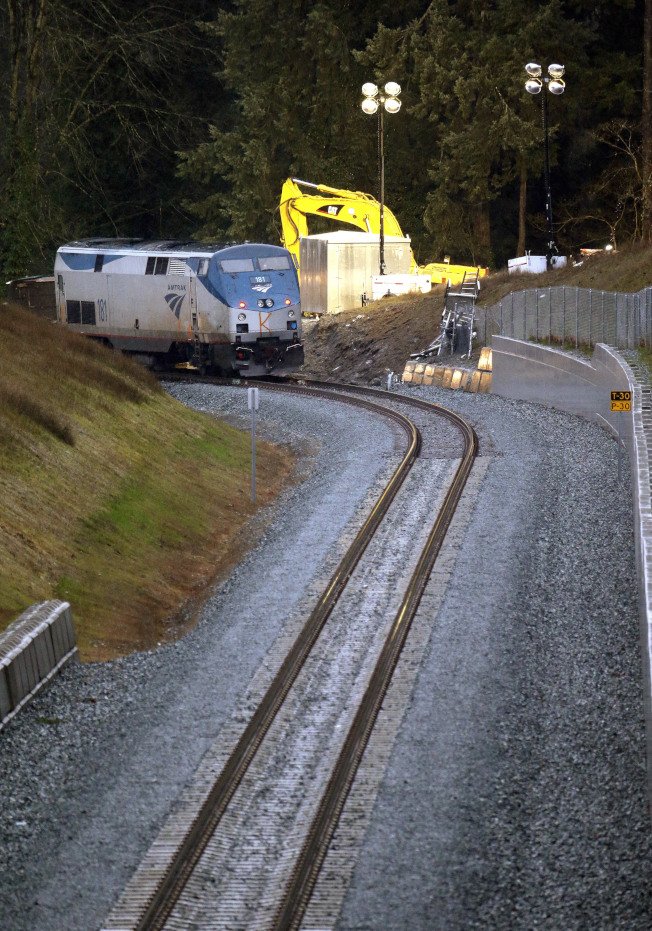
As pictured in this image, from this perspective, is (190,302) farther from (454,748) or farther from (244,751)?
(454,748)

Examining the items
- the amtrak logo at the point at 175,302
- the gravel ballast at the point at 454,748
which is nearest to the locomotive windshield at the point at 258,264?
the amtrak logo at the point at 175,302

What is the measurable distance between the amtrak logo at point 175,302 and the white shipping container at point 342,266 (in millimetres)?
10876

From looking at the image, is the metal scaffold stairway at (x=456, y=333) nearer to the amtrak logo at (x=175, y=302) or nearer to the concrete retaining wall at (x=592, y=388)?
the concrete retaining wall at (x=592, y=388)

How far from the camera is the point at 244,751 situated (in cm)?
1173

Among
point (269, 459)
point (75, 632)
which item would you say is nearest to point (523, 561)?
point (75, 632)

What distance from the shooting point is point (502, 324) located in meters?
36.2

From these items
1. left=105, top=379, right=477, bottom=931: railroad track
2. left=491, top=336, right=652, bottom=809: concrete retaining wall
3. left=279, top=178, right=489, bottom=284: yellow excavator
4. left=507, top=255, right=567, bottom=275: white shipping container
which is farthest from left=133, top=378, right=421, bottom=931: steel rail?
left=279, top=178, right=489, bottom=284: yellow excavator

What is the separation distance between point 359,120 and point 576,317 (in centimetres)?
3517

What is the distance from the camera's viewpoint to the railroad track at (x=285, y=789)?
30.2 ft

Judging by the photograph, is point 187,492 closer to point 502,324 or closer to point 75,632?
point 75,632

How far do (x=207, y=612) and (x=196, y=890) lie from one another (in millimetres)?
7459

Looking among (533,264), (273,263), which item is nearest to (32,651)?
(273,263)

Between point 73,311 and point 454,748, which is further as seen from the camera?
point 73,311

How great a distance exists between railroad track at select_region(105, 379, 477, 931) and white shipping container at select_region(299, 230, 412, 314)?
29.2 m
